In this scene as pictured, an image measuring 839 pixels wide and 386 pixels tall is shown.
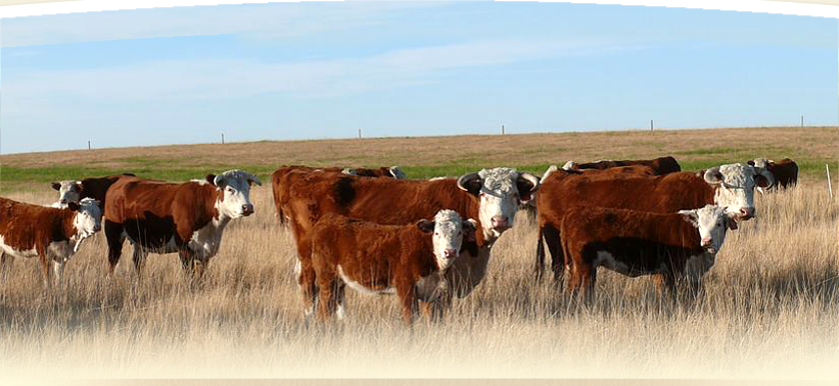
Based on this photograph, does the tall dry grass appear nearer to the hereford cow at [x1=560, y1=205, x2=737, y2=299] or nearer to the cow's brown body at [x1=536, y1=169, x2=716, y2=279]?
the hereford cow at [x1=560, y1=205, x2=737, y2=299]

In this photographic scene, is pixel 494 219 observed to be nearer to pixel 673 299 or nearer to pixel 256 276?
pixel 673 299

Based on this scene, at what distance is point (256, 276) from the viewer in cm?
1113

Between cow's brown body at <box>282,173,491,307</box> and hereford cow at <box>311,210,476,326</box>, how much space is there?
0.48m

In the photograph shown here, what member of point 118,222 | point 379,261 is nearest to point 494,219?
point 379,261

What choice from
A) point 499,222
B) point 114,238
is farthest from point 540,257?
point 114,238

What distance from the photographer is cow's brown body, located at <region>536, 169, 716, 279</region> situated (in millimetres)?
10562

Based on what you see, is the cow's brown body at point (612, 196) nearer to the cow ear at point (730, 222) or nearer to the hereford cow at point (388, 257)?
the cow ear at point (730, 222)

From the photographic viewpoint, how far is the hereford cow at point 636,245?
8.98 meters

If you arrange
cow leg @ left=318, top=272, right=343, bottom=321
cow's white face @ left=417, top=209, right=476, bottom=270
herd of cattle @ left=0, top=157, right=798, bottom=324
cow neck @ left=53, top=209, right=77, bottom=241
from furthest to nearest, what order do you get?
cow neck @ left=53, top=209, right=77, bottom=241 < cow leg @ left=318, top=272, right=343, bottom=321 < herd of cattle @ left=0, top=157, right=798, bottom=324 < cow's white face @ left=417, top=209, right=476, bottom=270

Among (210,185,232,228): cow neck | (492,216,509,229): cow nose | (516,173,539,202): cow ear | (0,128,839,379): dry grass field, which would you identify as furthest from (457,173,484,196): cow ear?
(210,185,232,228): cow neck

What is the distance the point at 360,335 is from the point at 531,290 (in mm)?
2869

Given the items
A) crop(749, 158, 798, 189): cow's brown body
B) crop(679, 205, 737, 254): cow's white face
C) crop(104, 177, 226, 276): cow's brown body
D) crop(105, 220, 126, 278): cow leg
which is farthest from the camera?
crop(749, 158, 798, 189): cow's brown body

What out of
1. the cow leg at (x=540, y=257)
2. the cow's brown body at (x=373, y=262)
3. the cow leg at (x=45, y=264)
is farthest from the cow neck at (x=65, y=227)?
the cow leg at (x=540, y=257)

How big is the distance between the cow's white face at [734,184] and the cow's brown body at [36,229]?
6988 millimetres
